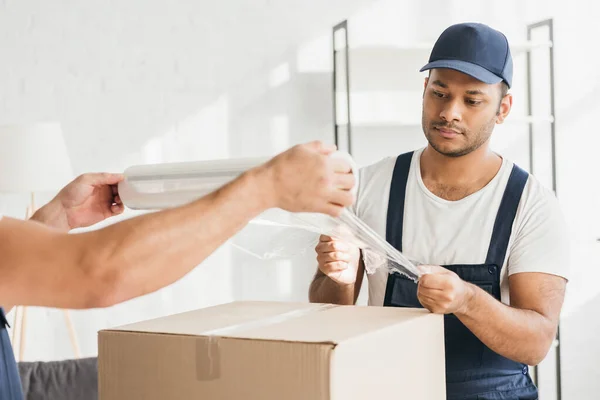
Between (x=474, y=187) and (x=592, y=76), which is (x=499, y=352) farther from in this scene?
(x=592, y=76)

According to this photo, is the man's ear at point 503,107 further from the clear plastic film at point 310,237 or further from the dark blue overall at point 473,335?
the clear plastic film at point 310,237

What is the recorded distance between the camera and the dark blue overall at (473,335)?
1.54 meters

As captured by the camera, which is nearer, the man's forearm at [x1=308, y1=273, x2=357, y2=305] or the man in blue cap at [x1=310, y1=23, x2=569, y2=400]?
the man in blue cap at [x1=310, y1=23, x2=569, y2=400]

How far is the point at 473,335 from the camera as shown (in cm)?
157

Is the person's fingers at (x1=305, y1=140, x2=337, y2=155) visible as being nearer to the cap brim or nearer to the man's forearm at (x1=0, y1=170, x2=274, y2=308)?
the man's forearm at (x1=0, y1=170, x2=274, y2=308)

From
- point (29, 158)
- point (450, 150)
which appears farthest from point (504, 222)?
point (29, 158)

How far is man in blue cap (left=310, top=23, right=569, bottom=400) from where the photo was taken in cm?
153

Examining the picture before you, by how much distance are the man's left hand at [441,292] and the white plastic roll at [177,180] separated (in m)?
0.32

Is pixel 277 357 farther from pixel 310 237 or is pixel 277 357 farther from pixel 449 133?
pixel 449 133

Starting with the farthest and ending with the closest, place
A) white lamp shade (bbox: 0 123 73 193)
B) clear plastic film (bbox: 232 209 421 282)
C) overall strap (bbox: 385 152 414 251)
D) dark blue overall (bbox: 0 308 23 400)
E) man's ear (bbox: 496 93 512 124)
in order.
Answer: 1. white lamp shade (bbox: 0 123 73 193)
2. man's ear (bbox: 496 93 512 124)
3. overall strap (bbox: 385 152 414 251)
4. clear plastic film (bbox: 232 209 421 282)
5. dark blue overall (bbox: 0 308 23 400)

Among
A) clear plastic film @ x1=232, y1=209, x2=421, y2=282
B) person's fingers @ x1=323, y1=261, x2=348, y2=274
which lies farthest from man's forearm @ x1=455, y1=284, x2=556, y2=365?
person's fingers @ x1=323, y1=261, x2=348, y2=274

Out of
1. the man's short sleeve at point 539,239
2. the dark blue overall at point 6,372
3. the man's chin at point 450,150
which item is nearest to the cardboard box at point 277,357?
the dark blue overall at point 6,372

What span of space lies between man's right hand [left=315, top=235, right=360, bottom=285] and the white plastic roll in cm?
40

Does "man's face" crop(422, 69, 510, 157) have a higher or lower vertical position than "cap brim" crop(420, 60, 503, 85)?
lower
